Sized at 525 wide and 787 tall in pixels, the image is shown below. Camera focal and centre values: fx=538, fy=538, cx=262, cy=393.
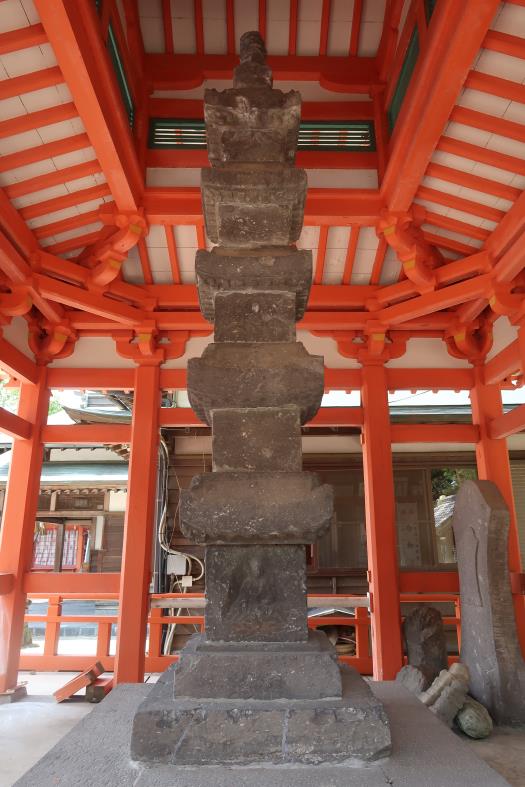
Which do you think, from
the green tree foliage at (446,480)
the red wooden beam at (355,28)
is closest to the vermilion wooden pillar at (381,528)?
the red wooden beam at (355,28)

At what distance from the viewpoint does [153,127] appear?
548cm

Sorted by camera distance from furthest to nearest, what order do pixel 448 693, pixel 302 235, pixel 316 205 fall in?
1. pixel 302 235
2. pixel 316 205
3. pixel 448 693

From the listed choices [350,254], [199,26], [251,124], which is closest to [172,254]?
[350,254]

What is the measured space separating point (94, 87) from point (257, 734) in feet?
13.0

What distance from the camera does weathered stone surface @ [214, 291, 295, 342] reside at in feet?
7.64

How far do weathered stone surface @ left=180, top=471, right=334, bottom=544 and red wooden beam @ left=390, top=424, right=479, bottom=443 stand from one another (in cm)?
456

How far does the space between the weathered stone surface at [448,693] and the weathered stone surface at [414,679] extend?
0.14 meters

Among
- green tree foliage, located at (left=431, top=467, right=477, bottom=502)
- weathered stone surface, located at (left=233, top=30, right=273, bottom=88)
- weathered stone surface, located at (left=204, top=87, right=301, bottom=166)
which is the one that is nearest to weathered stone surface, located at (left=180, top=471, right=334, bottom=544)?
weathered stone surface, located at (left=204, top=87, right=301, bottom=166)

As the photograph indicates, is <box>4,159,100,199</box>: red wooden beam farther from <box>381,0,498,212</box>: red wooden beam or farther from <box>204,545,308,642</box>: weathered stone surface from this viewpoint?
<box>204,545,308,642</box>: weathered stone surface

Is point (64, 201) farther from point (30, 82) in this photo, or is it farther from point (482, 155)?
point (482, 155)

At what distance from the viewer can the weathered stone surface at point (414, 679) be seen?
493 cm

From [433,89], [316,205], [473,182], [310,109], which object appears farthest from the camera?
[310,109]

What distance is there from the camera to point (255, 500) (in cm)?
200

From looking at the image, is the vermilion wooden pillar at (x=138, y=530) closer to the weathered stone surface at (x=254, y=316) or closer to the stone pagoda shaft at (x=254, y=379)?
the stone pagoda shaft at (x=254, y=379)
